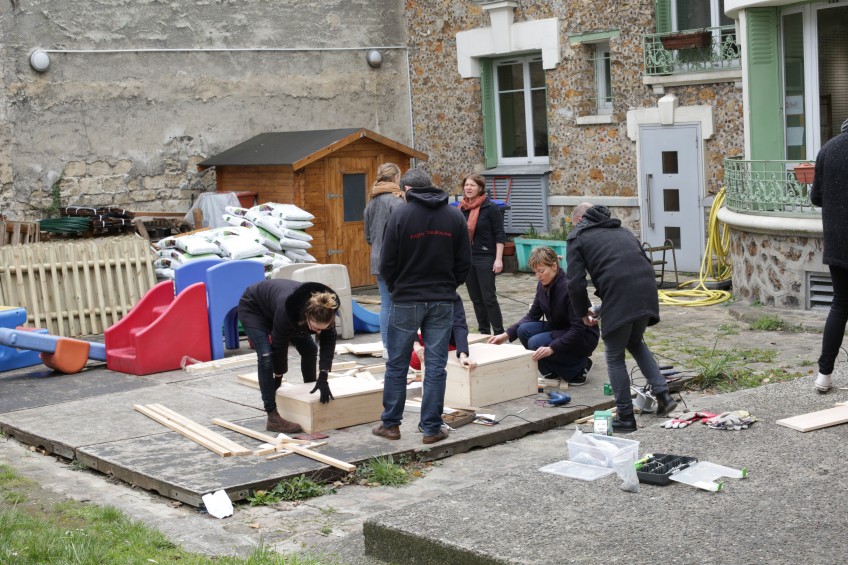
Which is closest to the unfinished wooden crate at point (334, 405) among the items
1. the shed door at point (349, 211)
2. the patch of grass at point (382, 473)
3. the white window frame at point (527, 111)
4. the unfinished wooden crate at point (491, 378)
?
the unfinished wooden crate at point (491, 378)

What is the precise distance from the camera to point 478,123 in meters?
19.1

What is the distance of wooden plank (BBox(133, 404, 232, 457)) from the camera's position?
7.75m

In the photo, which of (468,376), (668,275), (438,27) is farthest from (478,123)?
(468,376)

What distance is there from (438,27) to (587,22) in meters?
3.23

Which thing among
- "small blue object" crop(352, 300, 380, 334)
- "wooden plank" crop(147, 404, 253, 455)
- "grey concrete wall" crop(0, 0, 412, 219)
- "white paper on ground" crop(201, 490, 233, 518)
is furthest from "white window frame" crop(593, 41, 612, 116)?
"white paper on ground" crop(201, 490, 233, 518)

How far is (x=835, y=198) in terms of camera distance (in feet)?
24.7

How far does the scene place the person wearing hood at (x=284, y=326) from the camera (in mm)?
7586

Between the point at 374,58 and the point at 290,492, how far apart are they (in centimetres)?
1332

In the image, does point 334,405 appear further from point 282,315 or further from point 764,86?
point 764,86

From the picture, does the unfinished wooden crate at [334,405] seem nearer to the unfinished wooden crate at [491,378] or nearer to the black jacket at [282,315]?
the black jacket at [282,315]

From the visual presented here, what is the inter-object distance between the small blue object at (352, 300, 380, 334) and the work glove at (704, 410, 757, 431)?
5.76 meters

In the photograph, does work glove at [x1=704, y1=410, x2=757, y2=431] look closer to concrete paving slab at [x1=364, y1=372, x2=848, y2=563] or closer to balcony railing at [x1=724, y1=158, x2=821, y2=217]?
concrete paving slab at [x1=364, y1=372, x2=848, y2=563]

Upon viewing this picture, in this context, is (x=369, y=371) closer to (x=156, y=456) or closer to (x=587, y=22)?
(x=156, y=456)

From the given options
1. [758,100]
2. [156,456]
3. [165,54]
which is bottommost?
[156,456]
